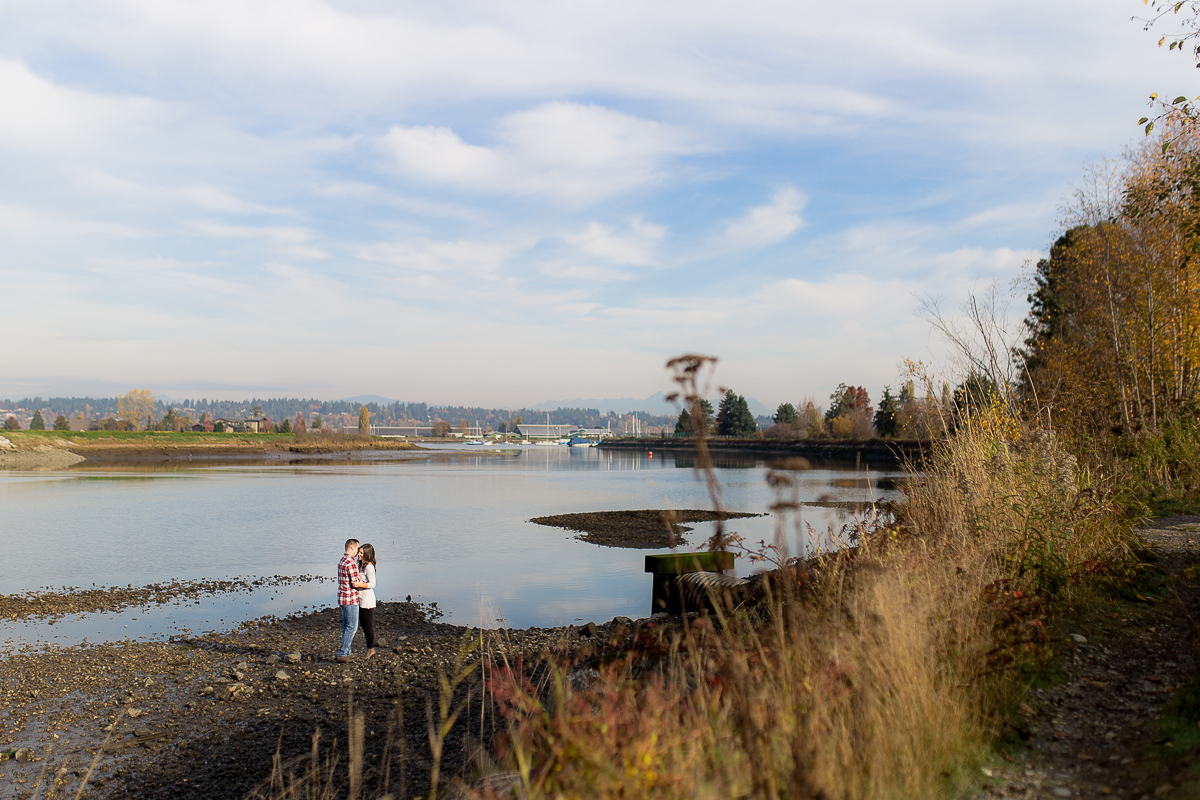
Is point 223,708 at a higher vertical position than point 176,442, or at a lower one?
higher

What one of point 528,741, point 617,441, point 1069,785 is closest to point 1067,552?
point 1069,785

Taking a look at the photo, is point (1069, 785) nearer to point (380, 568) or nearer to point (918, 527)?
point (918, 527)

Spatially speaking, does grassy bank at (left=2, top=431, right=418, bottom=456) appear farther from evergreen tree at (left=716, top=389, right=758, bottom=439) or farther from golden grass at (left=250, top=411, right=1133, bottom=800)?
golden grass at (left=250, top=411, right=1133, bottom=800)

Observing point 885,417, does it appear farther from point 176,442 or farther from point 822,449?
point 176,442

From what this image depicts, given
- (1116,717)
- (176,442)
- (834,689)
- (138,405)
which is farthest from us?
(138,405)

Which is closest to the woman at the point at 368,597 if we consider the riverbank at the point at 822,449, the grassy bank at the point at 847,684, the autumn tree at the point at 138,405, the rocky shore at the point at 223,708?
the rocky shore at the point at 223,708

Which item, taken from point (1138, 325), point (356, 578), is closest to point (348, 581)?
point (356, 578)

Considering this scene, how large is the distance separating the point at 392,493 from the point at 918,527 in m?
37.6

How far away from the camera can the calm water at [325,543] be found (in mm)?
13797

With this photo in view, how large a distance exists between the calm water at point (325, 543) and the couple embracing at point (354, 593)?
64.7 inches

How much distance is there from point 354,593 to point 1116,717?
8.52 meters

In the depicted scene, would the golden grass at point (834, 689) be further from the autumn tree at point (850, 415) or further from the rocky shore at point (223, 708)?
the autumn tree at point (850, 415)

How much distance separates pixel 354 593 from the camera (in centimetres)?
998

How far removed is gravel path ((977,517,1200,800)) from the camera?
3.72m
